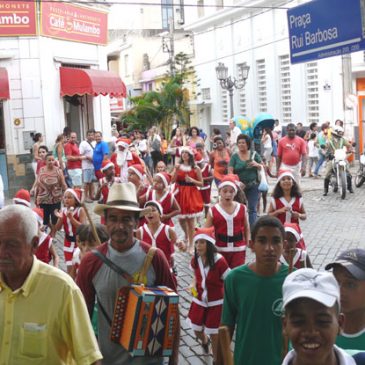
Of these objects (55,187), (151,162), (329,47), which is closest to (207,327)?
(329,47)

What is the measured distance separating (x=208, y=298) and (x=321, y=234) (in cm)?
575

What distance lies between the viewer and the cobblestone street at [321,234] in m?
6.14

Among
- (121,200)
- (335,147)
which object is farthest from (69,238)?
(335,147)

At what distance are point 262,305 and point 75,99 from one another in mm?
17740

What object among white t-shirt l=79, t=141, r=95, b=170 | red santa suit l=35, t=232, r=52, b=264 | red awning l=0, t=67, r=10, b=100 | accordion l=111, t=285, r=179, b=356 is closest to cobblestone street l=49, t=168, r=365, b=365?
white t-shirt l=79, t=141, r=95, b=170

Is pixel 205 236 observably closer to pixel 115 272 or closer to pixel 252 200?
→ pixel 115 272

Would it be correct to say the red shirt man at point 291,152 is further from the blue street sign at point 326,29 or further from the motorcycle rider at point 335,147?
the blue street sign at point 326,29

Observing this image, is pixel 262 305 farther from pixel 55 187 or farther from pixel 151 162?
pixel 151 162

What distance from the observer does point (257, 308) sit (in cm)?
361

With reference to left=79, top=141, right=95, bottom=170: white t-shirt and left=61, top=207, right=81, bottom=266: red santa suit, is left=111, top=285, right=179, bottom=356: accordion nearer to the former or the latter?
left=61, top=207, right=81, bottom=266: red santa suit

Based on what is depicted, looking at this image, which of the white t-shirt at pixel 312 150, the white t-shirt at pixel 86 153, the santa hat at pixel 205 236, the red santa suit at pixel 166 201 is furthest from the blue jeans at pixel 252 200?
the white t-shirt at pixel 312 150

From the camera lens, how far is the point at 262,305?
3609 millimetres

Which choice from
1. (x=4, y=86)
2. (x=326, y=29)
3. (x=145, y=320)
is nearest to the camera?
(x=145, y=320)

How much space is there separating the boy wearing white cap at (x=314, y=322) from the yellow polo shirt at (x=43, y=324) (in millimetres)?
999
